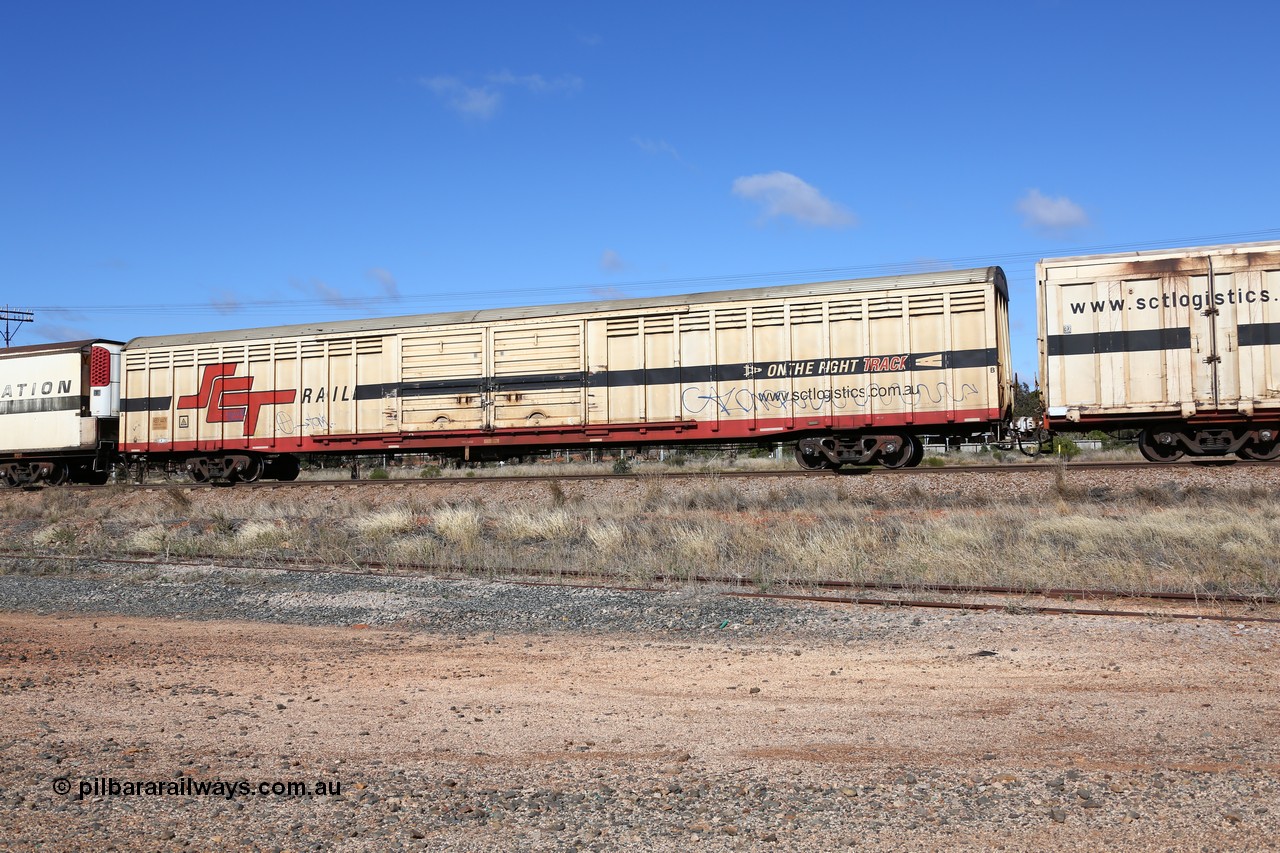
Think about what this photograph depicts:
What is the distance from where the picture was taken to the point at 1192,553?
9.95 m

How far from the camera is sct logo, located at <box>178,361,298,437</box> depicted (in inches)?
816

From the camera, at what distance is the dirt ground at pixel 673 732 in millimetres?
3674

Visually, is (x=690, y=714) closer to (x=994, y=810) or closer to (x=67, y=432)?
(x=994, y=810)

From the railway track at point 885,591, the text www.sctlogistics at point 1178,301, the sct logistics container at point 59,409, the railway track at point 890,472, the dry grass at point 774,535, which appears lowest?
the railway track at point 885,591

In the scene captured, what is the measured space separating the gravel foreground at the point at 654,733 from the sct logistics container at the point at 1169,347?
31.5 feet

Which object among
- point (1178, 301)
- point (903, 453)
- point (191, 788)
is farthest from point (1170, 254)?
point (191, 788)

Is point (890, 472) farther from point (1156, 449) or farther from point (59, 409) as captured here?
point (59, 409)

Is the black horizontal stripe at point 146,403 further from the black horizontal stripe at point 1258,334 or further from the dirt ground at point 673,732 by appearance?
the black horizontal stripe at point 1258,334

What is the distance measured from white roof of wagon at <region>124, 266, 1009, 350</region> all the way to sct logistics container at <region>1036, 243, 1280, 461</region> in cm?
141

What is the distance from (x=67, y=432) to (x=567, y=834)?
23.0 m

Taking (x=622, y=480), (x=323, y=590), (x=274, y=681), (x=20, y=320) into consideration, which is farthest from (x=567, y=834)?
(x=20, y=320)

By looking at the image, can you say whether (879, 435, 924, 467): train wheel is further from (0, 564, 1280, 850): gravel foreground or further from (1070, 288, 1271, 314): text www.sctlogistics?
(0, 564, 1280, 850): gravel foreground

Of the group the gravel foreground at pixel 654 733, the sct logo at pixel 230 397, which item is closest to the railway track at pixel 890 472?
the sct logo at pixel 230 397

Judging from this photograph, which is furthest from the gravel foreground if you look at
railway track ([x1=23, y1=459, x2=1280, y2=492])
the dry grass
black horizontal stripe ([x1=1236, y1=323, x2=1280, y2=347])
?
black horizontal stripe ([x1=1236, y1=323, x2=1280, y2=347])
